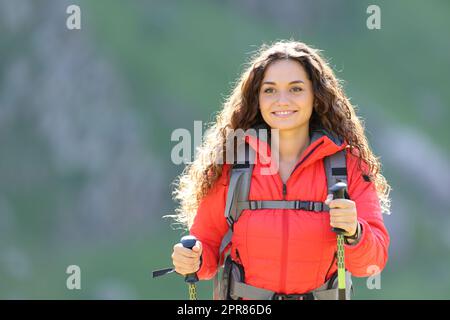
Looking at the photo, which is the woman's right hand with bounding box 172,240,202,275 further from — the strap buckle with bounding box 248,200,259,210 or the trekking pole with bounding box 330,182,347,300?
the trekking pole with bounding box 330,182,347,300

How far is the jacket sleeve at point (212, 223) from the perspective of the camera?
15.9ft

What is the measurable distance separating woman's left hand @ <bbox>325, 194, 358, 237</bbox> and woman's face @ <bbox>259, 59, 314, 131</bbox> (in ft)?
2.52

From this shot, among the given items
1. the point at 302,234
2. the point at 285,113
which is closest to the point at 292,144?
the point at 285,113

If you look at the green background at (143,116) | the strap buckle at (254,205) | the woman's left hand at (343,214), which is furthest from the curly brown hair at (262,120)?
the green background at (143,116)

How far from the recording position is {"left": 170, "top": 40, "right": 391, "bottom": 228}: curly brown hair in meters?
4.92

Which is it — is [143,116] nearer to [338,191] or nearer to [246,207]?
[246,207]

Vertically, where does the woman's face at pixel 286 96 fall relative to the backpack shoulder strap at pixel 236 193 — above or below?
above

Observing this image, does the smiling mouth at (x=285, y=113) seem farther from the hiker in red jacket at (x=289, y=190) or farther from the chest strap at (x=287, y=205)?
the chest strap at (x=287, y=205)

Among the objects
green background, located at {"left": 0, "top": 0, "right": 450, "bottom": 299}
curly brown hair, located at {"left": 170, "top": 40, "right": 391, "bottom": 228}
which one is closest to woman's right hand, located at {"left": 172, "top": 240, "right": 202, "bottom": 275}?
curly brown hair, located at {"left": 170, "top": 40, "right": 391, "bottom": 228}

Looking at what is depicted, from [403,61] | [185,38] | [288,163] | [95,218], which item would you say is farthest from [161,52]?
[288,163]

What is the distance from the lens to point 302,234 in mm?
4535

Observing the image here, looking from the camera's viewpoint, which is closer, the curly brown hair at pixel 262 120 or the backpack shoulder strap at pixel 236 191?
the backpack shoulder strap at pixel 236 191
